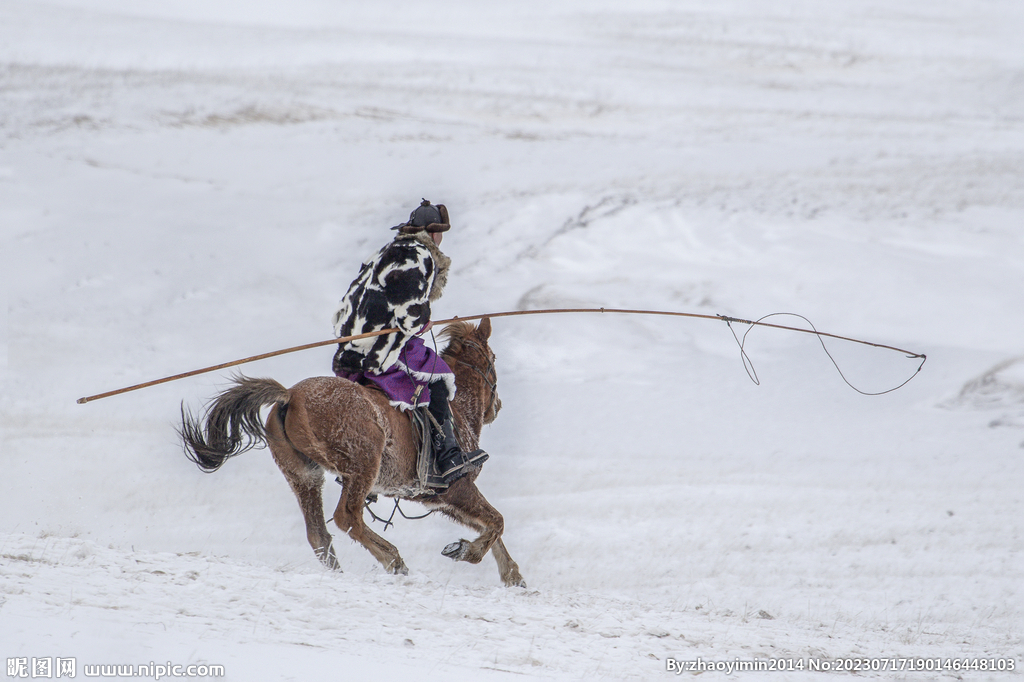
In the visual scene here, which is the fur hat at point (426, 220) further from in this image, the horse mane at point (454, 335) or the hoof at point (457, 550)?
the hoof at point (457, 550)

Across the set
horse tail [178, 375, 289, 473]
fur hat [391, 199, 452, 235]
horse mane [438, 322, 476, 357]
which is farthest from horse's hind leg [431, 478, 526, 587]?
fur hat [391, 199, 452, 235]

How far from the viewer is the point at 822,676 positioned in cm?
353

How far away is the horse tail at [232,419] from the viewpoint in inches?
164

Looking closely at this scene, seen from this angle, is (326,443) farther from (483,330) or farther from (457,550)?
(483,330)

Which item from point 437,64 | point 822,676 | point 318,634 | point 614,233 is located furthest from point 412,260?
point 437,64

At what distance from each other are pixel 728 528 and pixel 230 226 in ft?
26.3

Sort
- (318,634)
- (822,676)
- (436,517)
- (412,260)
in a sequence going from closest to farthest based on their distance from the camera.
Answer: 1. (318,634)
2. (822,676)
3. (412,260)
4. (436,517)

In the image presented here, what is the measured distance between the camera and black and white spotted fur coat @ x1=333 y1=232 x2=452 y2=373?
14.7 ft

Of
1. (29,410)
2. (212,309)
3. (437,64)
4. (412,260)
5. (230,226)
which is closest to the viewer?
(412,260)

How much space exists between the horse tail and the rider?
57 cm

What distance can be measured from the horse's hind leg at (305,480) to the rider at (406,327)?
0.59 meters

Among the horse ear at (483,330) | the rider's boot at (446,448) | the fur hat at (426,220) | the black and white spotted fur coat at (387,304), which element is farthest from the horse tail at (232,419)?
the horse ear at (483,330)

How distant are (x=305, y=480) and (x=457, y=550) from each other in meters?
1.09

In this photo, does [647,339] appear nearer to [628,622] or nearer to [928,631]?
[928,631]
